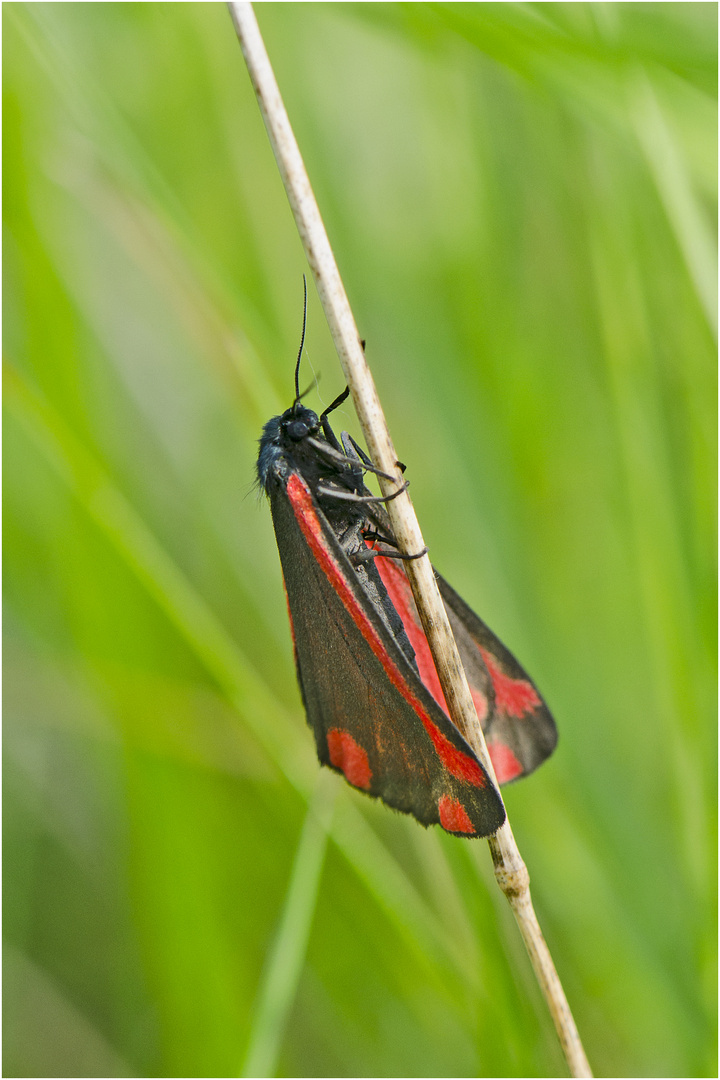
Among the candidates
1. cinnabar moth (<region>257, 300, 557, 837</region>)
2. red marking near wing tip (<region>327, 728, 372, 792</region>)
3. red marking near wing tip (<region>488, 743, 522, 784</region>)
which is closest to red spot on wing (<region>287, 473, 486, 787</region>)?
cinnabar moth (<region>257, 300, 557, 837</region>)

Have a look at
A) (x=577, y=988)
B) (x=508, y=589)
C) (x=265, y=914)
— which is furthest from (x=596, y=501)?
(x=265, y=914)

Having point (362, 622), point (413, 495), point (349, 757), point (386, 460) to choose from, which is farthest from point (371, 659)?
point (413, 495)

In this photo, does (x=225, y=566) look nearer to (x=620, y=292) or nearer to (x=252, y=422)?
(x=252, y=422)

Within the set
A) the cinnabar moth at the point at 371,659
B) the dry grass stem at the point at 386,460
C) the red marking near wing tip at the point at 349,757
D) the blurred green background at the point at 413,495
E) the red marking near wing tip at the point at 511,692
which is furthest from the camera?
the blurred green background at the point at 413,495

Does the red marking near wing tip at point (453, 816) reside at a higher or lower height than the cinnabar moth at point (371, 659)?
lower

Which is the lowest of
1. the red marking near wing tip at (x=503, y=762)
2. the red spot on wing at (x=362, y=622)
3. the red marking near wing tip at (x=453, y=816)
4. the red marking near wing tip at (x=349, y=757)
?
the red marking near wing tip at (x=503, y=762)

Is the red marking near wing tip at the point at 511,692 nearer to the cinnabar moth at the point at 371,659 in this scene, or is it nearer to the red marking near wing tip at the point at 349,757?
the cinnabar moth at the point at 371,659

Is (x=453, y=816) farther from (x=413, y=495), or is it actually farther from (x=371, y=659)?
(x=413, y=495)

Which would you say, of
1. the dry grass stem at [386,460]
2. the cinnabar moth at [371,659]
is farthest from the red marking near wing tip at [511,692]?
the dry grass stem at [386,460]
